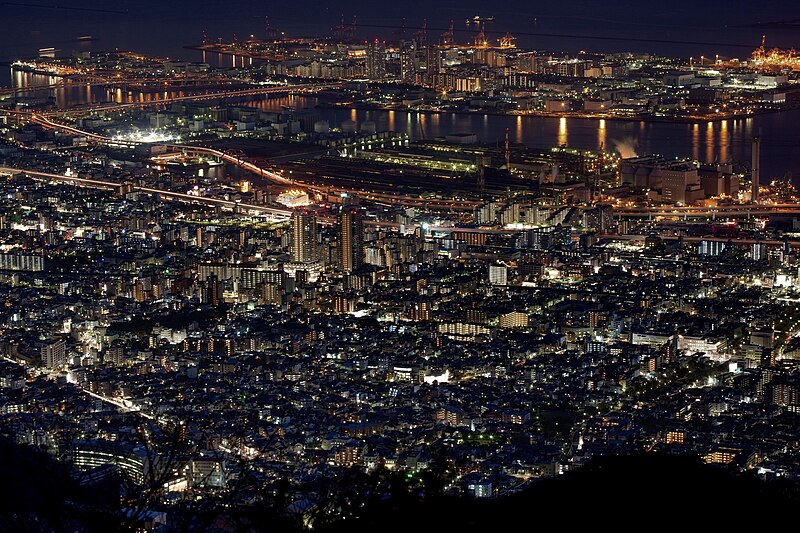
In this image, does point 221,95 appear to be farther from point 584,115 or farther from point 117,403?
point 117,403

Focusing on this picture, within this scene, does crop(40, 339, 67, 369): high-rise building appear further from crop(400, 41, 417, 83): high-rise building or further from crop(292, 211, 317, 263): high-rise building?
crop(400, 41, 417, 83): high-rise building

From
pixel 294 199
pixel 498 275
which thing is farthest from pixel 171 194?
pixel 498 275

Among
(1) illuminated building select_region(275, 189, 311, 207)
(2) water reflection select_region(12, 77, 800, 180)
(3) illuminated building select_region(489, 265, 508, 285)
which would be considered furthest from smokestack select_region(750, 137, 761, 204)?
(1) illuminated building select_region(275, 189, 311, 207)

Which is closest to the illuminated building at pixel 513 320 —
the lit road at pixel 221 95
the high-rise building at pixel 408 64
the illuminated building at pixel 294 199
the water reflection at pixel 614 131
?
the illuminated building at pixel 294 199

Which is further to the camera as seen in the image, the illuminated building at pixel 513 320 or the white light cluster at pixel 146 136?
the white light cluster at pixel 146 136

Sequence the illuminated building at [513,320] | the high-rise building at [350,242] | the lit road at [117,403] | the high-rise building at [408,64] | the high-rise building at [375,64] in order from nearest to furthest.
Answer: the lit road at [117,403], the illuminated building at [513,320], the high-rise building at [350,242], the high-rise building at [408,64], the high-rise building at [375,64]

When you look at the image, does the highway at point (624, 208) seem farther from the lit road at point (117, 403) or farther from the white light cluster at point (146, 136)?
the lit road at point (117, 403)

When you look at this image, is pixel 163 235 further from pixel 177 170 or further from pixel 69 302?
pixel 177 170

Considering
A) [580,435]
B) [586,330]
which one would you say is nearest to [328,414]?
[580,435]
